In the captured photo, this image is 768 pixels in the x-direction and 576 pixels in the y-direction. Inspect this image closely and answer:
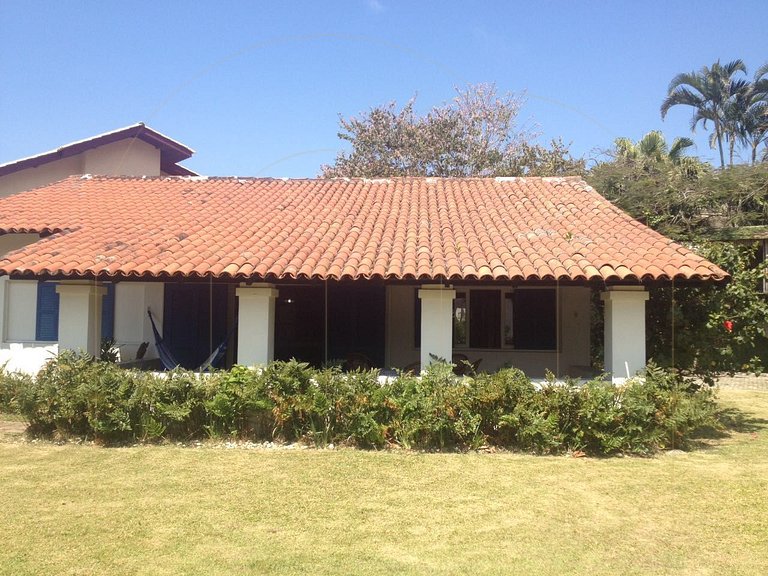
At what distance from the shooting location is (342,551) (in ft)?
15.1

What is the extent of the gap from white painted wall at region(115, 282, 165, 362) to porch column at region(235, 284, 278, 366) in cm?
417

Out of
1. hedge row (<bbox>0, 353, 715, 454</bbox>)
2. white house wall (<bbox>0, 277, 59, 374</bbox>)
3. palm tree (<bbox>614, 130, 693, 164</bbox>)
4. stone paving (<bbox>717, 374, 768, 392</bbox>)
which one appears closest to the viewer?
hedge row (<bbox>0, 353, 715, 454</bbox>)

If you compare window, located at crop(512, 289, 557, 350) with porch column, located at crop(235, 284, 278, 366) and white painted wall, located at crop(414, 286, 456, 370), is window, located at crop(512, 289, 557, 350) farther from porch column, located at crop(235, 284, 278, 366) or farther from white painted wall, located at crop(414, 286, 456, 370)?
porch column, located at crop(235, 284, 278, 366)

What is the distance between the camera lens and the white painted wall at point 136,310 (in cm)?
1264

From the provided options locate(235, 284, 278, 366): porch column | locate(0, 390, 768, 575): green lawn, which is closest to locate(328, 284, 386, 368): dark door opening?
locate(235, 284, 278, 366): porch column

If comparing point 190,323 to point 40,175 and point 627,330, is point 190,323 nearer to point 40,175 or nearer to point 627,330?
point 40,175

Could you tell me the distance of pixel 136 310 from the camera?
12.7 metres

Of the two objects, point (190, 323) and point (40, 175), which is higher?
point (40, 175)

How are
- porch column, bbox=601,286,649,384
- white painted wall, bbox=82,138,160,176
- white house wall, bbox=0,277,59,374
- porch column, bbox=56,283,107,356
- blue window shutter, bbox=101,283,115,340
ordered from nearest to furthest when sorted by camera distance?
porch column, bbox=601,286,649,384 < porch column, bbox=56,283,107,356 < white house wall, bbox=0,277,59,374 < blue window shutter, bbox=101,283,115,340 < white painted wall, bbox=82,138,160,176

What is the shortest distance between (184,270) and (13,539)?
4775 mm

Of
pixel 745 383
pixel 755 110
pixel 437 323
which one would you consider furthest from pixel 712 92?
pixel 437 323

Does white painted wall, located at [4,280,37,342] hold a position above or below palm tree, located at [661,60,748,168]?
below

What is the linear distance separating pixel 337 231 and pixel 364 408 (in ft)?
13.7

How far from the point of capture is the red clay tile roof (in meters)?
8.87
